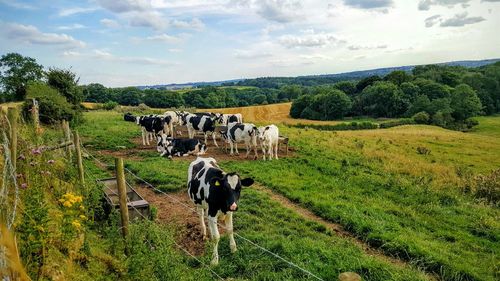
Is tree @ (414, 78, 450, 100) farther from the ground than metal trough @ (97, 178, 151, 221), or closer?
farther from the ground

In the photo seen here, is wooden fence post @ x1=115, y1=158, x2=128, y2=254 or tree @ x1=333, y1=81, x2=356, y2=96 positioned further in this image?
tree @ x1=333, y1=81, x2=356, y2=96

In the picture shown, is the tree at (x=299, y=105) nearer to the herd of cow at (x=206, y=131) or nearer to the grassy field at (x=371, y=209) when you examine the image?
the grassy field at (x=371, y=209)

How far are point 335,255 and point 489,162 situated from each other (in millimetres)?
28271

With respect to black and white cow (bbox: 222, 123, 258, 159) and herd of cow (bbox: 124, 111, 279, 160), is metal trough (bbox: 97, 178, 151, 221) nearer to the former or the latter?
herd of cow (bbox: 124, 111, 279, 160)

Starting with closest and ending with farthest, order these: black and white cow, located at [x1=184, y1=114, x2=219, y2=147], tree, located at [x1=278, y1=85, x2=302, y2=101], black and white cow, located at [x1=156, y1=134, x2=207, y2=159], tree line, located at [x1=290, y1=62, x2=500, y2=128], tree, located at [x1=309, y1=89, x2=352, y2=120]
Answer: black and white cow, located at [x1=156, y1=134, x2=207, y2=159] → black and white cow, located at [x1=184, y1=114, x2=219, y2=147] → tree line, located at [x1=290, y1=62, x2=500, y2=128] → tree, located at [x1=309, y1=89, x2=352, y2=120] → tree, located at [x1=278, y1=85, x2=302, y2=101]

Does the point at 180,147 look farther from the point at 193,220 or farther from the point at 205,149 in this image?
the point at 193,220

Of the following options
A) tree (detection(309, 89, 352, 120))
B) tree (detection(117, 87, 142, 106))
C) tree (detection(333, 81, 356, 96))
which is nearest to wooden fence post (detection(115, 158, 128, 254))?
tree (detection(309, 89, 352, 120))

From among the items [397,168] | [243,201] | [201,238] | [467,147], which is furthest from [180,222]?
[467,147]

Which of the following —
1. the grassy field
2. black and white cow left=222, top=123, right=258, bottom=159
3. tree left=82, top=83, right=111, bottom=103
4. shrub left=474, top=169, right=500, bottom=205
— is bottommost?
shrub left=474, top=169, right=500, bottom=205

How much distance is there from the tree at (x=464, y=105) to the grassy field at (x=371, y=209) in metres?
58.5

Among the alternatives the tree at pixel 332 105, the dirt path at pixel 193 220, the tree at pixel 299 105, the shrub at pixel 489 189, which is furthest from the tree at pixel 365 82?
the dirt path at pixel 193 220

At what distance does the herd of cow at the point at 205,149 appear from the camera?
783 cm

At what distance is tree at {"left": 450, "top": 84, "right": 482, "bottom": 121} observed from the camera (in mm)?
70250

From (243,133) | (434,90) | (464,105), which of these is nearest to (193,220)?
(243,133)
